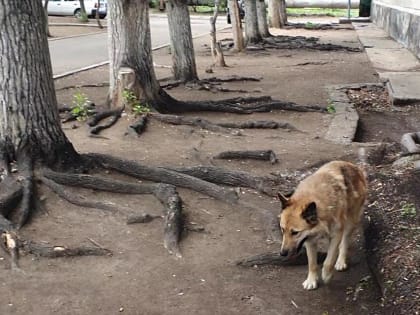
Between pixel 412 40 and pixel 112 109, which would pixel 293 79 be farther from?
pixel 112 109

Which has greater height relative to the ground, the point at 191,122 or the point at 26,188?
the point at 26,188

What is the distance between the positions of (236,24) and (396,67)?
7.43 metres

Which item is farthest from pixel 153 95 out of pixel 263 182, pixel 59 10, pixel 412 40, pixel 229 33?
pixel 59 10

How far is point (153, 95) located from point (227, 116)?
1408mm

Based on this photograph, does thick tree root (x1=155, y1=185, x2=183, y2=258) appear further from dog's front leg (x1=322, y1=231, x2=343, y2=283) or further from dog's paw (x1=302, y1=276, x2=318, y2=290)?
dog's front leg (x1=322, y1=231, x2=343, y2=283)

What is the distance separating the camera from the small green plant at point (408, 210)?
18.5 ft

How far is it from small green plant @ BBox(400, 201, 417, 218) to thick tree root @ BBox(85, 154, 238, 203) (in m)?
1.74

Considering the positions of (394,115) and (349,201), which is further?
(394,115)

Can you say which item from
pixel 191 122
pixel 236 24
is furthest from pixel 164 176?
pixel 236 24

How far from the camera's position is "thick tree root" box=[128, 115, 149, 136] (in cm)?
957

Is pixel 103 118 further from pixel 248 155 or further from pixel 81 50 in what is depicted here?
pixel 81 50

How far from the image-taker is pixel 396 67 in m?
16.4

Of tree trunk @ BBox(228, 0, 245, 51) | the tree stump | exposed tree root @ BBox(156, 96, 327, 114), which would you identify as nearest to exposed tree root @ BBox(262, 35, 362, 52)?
tree trunk @ BBox(228, 0, 245, 51)

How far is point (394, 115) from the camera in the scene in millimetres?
11523
